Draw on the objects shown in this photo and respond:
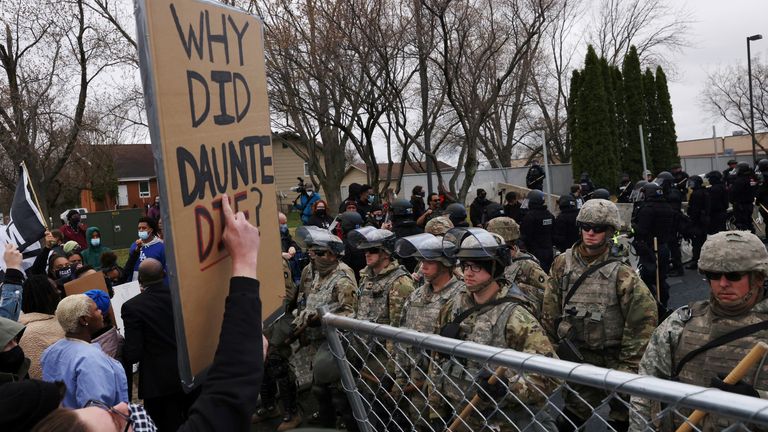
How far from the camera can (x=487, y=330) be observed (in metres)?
3.73

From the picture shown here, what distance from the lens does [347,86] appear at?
13.3 m

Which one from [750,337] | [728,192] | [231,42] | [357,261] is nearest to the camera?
[231,42]

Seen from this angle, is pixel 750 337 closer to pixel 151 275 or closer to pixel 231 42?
pixel 231 42

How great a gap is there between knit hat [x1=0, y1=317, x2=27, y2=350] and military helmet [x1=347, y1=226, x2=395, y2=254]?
9.72 ft

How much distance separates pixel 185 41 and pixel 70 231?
1216cm

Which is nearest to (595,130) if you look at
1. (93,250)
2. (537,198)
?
(537,198)

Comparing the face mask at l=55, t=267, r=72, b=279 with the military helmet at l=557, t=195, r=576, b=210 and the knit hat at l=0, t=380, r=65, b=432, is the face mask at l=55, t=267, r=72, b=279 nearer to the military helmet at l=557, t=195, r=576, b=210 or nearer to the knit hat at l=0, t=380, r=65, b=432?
the knit hat at l=0, t=380, r=65, b=432

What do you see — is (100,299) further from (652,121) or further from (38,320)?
(652,121)

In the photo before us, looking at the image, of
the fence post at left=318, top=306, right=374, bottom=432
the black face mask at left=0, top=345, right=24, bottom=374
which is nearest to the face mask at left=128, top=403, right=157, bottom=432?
the fence post at left=318, top=306, right=374, bottom=432

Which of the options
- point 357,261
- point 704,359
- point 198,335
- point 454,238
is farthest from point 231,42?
point 357,261

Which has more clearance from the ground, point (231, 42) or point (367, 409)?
point (231, 42)

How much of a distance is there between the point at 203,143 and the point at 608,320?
3.75m

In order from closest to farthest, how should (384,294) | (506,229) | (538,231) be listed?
1. (384,294)
2. (506,229)
3. (538,231)

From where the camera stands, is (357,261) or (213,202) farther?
(357,261)
